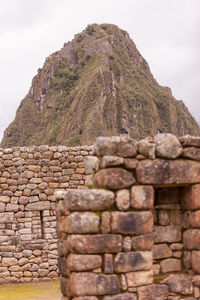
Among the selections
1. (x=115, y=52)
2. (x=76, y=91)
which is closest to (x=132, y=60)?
(x=115, y=52)

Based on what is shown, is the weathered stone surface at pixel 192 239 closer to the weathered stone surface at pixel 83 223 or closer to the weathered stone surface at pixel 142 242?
the weathered stone surface at pixel 142 242

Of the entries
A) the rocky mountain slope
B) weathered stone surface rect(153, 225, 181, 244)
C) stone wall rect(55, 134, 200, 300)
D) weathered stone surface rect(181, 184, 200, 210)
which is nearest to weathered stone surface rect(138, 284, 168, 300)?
stone wall rect(55, 134, 200, 300)

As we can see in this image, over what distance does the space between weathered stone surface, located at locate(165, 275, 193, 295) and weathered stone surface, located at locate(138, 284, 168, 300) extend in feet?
0.27

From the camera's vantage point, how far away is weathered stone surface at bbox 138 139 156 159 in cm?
489

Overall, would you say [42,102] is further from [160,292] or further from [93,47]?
[160,292]

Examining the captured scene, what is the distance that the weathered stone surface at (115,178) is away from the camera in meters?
4.75

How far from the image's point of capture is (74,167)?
11422 mm

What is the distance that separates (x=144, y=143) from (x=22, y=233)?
23.1ft

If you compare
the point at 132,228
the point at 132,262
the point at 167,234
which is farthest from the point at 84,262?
the point at 167,234

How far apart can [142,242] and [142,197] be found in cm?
53

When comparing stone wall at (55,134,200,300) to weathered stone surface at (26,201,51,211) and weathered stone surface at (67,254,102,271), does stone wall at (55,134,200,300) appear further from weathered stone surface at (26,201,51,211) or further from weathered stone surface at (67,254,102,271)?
weathered stone surface at (26,201,51,211)

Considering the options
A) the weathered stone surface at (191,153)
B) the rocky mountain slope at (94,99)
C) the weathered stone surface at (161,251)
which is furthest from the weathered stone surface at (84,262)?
the rocky mountain slope at (94,99)

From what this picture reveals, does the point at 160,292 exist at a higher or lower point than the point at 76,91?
lower

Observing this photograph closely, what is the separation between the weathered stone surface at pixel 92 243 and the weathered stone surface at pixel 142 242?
0.27 m
